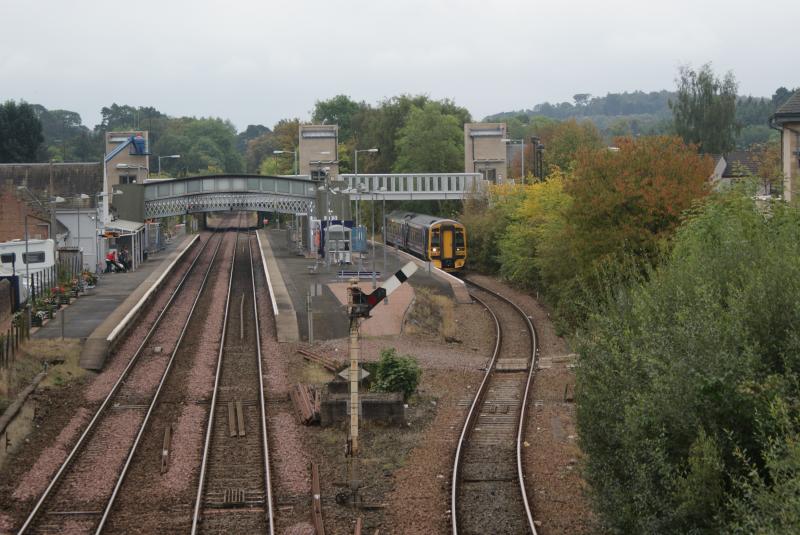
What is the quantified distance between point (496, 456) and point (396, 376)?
4.65 metres

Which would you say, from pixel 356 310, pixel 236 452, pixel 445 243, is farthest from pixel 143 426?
pixel 445 243

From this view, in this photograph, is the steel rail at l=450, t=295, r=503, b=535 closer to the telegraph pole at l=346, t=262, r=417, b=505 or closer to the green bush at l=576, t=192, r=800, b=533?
the telegraph pole at l=346, t=262, r=417, b=505

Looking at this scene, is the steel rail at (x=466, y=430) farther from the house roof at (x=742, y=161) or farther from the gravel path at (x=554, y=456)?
the house roof at (x=742, y=161)

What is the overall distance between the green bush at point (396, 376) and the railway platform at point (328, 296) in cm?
836

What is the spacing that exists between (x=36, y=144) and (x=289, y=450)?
3288 inches

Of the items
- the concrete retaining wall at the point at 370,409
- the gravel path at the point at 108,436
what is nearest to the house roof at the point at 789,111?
the concrete retaining wall at the point at 370,409

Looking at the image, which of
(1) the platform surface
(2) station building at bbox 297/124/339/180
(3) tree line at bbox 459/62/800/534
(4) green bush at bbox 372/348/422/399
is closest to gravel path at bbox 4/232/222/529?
(1) the platform surface

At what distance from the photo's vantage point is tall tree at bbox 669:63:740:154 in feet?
235

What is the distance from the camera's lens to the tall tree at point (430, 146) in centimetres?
7856

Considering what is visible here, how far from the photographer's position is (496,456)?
17.1 m

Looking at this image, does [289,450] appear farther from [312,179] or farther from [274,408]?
[312,179]

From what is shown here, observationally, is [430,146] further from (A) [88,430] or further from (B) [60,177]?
(A) [88,430]

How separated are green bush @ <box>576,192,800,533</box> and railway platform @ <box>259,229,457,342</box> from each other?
59.9 feet

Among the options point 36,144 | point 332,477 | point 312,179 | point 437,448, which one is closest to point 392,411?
point 437,448
